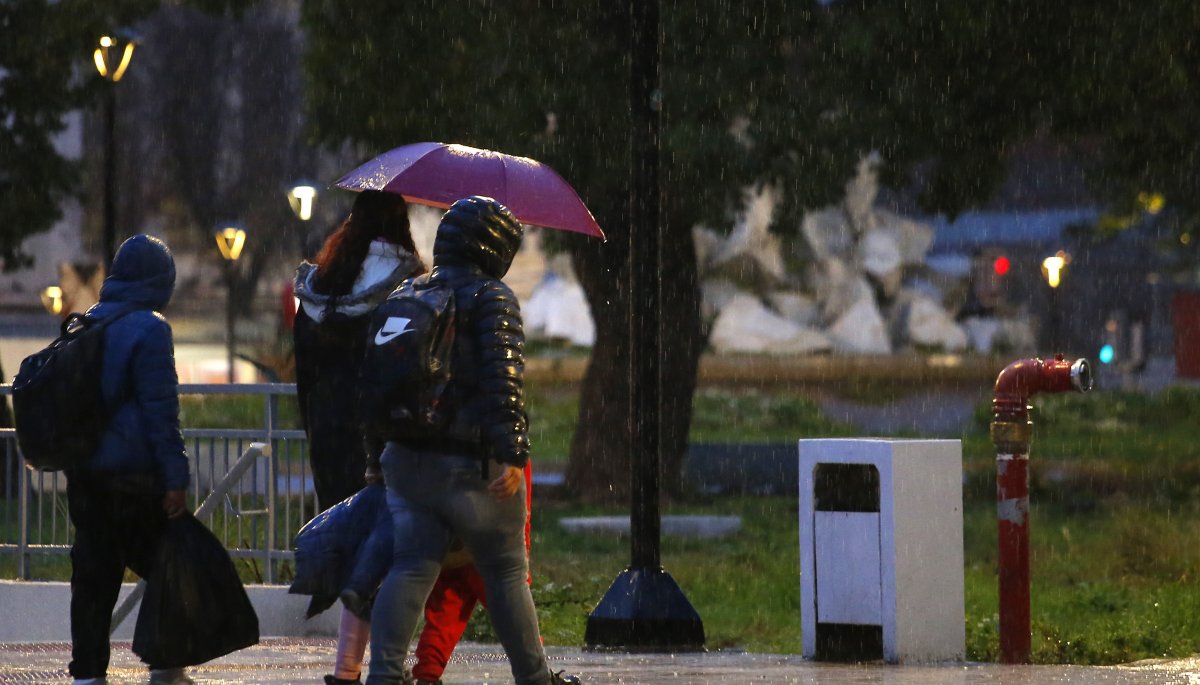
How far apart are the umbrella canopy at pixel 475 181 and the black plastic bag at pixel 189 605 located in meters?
1.42

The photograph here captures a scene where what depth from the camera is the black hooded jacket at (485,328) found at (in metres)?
6.39

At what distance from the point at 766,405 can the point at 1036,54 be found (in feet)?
97.3

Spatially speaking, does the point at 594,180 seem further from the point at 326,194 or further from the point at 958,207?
the point at 326,194

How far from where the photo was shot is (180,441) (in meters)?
7.14

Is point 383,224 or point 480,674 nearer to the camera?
point 383,224

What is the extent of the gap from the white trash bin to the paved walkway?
8.5 inches

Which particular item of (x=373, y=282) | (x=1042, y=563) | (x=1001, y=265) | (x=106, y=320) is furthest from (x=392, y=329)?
(x=1001, y=265)

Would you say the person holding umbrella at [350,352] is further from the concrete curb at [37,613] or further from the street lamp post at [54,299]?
the street lamp post at [54,299]

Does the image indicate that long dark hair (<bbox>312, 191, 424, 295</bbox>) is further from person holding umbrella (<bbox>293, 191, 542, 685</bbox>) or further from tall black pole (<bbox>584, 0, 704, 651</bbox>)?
tall black pole (<bbox>584, 0, 704, 651</bbox>)

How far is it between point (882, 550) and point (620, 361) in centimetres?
1259

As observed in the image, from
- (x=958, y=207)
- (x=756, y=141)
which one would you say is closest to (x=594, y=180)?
(x=756, y=141)

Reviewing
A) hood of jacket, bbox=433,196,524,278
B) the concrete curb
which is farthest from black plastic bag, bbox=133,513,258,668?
the concrete curb

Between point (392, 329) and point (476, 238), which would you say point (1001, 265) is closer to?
point (476, 238)

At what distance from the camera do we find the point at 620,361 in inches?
835
